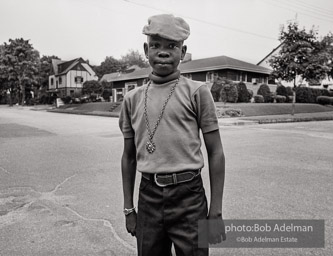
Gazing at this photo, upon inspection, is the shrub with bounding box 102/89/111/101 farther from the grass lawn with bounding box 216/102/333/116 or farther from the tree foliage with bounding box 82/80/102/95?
the grass lawn with bounding box 216/102/333/116

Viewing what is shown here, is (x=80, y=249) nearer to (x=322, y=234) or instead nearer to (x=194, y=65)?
(x=322, y=234)

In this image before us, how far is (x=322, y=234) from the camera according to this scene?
3.39m

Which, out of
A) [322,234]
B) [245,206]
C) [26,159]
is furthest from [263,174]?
[26,159]

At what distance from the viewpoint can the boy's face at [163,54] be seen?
6.03 feet

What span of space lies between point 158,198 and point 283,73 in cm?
2500

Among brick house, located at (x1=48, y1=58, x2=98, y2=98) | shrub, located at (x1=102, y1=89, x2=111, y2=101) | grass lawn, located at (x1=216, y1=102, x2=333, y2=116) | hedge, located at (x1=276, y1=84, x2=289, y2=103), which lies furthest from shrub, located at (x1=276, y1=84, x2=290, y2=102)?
brick house, located at (x1=48, y1=58, x2=98, y2=98)

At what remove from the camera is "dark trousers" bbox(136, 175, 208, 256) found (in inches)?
69.9

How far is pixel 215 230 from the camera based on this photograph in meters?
1.79

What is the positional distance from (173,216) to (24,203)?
132 inches

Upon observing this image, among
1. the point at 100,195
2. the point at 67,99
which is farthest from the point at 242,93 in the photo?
the point at 100,195

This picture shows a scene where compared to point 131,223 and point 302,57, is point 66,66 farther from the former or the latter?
point 131,223

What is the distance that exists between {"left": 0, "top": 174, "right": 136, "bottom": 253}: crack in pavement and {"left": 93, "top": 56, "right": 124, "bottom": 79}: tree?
79430mm

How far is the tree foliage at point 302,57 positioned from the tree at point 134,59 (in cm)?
6733

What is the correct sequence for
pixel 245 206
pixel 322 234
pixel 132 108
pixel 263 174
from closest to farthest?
pixel 132 108 → pixel 322 234 → pixel 245 206 → pixel 263 174
